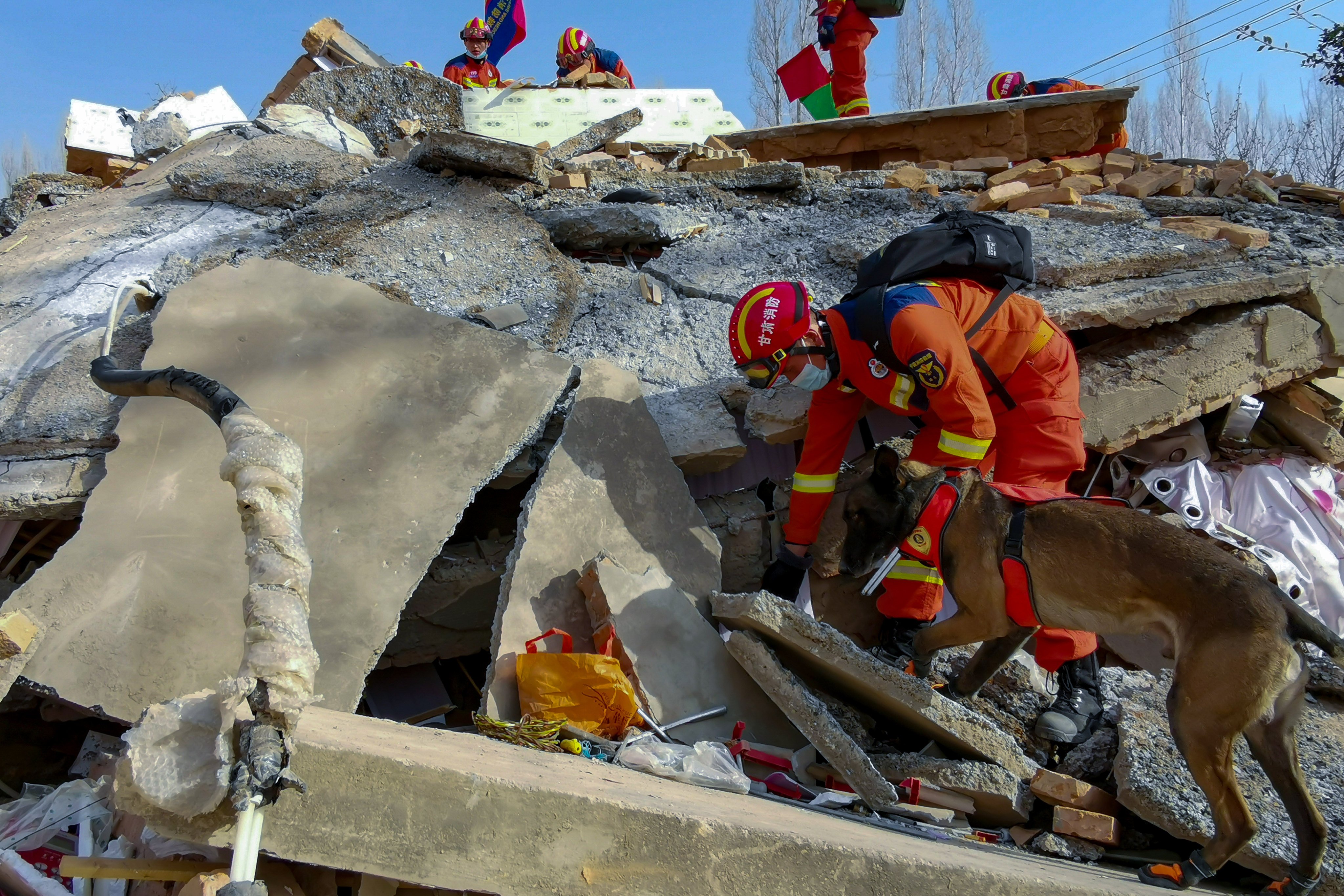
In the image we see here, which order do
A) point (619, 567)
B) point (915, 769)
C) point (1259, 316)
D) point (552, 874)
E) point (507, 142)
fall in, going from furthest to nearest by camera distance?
point (507, 142)
point (1259, 316)
point (619, 567)
point (915, 769)
point (552, 874)

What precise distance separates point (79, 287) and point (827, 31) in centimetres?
753

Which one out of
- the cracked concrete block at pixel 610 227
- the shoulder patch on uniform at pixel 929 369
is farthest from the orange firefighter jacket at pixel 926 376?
the cracked concrete block at pixel 610 227

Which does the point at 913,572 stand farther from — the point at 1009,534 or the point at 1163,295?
the point at 1163,295

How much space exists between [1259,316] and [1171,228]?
122 cm

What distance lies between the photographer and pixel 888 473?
3.59 m

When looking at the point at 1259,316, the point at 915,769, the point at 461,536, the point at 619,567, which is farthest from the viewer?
the point at 1259,316

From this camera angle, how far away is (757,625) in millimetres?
3316

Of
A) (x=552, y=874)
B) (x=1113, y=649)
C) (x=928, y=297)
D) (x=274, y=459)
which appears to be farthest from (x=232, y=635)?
(x=1113, y=649)

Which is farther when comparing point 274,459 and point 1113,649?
point 1113,649

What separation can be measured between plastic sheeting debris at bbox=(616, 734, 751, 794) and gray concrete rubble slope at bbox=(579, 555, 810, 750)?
0.31 m

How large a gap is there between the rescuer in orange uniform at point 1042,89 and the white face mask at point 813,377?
537 cm

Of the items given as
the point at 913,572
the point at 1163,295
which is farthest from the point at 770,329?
the point at 1163,295

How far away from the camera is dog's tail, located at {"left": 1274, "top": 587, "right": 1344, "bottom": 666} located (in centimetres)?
259

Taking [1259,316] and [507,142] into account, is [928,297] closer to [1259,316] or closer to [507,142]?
[1259,316]
